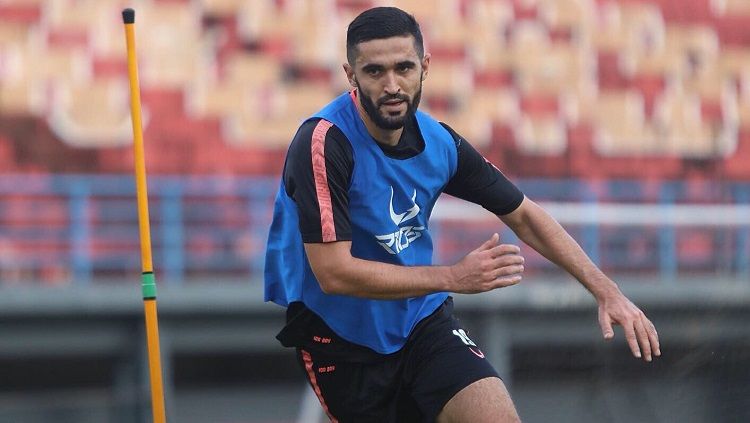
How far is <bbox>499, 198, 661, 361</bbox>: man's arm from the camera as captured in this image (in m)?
4.04

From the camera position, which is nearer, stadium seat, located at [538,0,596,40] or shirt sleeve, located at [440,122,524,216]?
shirt sleeve, located at [440,122,524,216]

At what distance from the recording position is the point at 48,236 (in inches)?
457

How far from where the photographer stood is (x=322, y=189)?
3.95 metres

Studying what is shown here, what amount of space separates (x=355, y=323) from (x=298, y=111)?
27.6 feet

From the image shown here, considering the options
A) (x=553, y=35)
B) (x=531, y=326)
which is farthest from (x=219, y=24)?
(x=531, y=326)

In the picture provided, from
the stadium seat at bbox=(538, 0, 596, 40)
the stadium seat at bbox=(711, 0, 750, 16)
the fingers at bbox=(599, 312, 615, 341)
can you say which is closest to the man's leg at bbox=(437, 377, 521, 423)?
the fingers at bbox=(599, 312, 615, 341)

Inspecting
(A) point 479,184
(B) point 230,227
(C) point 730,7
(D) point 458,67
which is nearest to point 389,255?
(A) point 479,184

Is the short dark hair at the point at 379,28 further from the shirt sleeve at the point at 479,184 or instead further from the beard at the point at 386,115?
the shirt sleeve at the point at 479,184

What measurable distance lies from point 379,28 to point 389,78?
16cm

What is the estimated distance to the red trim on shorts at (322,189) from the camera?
393 cm

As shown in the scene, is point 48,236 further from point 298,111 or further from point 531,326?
point 531,326

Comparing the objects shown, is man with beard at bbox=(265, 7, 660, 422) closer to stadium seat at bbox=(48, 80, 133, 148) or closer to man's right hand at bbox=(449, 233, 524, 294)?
man's right hand at bbox=(449, 233, 524, 294)

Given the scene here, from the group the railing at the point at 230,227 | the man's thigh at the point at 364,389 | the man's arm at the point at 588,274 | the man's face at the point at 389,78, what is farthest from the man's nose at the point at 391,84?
the railing at the point at 230,227

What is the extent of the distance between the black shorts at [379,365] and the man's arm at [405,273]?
1.29ft
